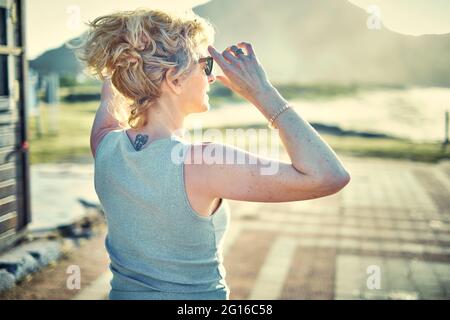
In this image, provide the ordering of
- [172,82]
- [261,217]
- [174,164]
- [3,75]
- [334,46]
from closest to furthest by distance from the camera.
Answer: [174,164], [172,82], [3,75], [261,217], [334,46]

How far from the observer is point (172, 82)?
162 cm

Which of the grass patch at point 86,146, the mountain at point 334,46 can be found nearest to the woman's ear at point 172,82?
the grass patch at point 86,146

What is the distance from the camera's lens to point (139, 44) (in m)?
1.58

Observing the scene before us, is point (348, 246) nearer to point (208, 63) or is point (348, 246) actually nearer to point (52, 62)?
point (208, 63)

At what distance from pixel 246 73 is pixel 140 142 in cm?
40

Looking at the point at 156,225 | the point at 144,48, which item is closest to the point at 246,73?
the point at 144,48

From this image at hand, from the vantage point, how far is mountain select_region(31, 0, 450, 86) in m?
56.4

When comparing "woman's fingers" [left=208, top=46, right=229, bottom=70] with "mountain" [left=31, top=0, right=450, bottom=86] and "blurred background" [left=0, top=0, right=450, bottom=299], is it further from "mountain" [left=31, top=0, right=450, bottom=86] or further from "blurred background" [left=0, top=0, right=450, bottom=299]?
"mountain" [left=31, top=0, right=450, bottom=86]

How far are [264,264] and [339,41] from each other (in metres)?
80.1

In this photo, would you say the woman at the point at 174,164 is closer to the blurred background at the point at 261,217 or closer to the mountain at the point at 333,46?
the blurred background at the point at 261,217

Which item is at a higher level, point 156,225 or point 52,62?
point 52,62

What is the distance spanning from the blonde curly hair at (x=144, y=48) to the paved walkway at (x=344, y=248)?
346 centimetres
